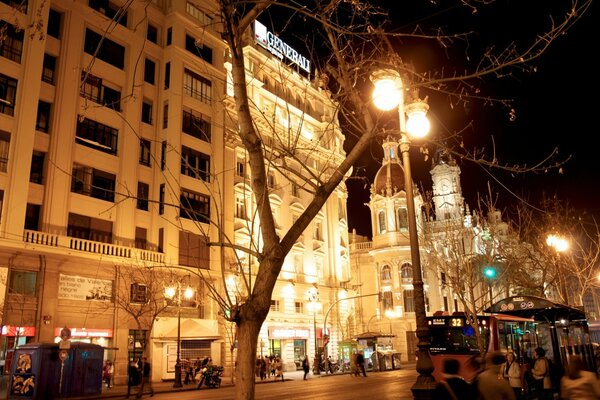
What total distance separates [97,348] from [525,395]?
14965mm

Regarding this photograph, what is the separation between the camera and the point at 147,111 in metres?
35.2

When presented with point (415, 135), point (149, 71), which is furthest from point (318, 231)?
point (415, 135)

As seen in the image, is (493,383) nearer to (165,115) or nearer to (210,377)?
(210,377)

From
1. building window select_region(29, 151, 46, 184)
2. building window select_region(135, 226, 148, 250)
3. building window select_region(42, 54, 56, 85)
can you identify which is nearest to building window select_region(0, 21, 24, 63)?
building window select_region(42, 54, 56, 85)

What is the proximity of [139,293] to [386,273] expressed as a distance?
1533 inches

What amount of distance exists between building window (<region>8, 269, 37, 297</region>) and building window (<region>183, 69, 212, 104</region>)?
16.5 meters

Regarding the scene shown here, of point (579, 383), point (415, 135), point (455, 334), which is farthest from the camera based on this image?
point (455, 334)

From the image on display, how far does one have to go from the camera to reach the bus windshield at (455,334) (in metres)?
19.5

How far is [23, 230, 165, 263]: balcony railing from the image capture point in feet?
85.5

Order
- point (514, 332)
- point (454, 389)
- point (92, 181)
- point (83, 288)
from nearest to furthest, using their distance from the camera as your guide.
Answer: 1. point (454, 389)
2. point (514, 332)
3. point (83, 288)
4. point (92, 181)

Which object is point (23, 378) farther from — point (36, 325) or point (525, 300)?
point (525, 300)

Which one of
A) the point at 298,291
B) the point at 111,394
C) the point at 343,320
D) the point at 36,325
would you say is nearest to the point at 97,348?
the point at 111,394

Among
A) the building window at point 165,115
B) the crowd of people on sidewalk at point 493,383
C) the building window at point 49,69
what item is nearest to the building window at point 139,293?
the building window at point 165,115

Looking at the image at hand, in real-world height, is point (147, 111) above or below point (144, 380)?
above
